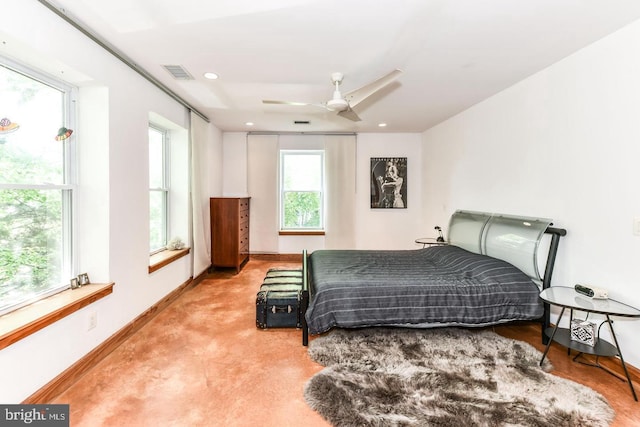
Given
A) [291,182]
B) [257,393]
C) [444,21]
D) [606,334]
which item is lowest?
[257,393]

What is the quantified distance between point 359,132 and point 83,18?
4216 millimetres

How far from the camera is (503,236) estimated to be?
3.07 meters

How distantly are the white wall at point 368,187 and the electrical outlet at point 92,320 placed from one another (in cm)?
345

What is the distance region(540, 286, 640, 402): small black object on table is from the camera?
6.29ft

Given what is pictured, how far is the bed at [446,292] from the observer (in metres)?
2.47

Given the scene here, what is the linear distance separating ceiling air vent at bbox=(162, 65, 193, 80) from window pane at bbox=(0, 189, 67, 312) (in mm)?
1418

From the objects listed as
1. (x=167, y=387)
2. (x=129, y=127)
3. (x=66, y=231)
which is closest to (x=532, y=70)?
(x=129, y=127)

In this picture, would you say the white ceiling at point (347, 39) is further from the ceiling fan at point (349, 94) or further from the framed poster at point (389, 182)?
the framed poster at point (389, 182)

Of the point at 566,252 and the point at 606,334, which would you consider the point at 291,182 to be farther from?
the point at 606,334

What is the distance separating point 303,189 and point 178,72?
318 centimetres

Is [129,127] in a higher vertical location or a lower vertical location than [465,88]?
lower

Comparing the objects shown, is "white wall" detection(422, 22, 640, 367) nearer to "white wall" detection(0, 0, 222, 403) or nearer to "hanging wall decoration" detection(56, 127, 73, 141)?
"white wall" detection(0, 0, 222, 403)

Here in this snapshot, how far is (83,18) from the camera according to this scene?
2.04 m

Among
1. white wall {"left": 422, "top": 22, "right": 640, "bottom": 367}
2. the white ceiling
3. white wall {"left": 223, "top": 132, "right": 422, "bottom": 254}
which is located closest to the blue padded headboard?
white wall {"left": 422, "top": 22, "right": 640, "bottom": 367}
